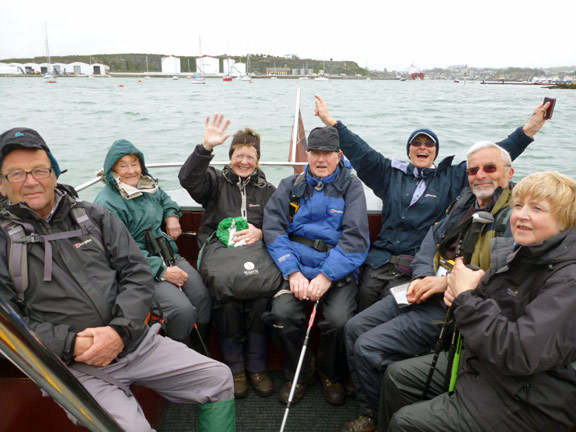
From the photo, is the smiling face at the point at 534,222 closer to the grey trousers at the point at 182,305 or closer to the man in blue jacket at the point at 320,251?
the man in blue jacket at the point at 320,251

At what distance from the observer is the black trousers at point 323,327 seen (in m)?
2.46

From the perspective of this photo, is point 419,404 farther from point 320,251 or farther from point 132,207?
point 132,207

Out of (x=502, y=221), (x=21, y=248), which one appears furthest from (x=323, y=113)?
(x=21, y=248)

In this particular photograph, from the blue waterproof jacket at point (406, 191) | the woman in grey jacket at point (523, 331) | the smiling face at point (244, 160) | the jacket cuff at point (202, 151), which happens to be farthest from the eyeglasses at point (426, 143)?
the jacket cuff at point (202, 151)

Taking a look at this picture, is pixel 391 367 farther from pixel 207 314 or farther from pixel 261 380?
pixel 207 314

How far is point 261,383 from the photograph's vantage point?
2676 millimetres

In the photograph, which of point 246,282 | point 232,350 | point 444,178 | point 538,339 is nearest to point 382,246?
point 444,178

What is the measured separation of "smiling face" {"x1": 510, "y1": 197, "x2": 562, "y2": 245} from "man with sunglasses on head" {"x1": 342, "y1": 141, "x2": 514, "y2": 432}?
0.46 metres

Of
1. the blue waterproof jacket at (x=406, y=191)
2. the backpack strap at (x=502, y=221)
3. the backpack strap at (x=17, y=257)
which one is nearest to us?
the backpack strap at (x=17, y=257)

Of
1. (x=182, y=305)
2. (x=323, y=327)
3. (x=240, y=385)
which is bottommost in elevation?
(x=240, y=385)

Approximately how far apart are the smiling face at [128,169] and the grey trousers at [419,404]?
77.0 inches

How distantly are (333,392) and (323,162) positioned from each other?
1471 millimetres

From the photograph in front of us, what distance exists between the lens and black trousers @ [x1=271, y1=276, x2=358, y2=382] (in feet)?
8.07

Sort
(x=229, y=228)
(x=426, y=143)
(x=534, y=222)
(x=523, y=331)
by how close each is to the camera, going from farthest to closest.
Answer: (x=426, y=143), (x=229, y=228), (x=534, y=222), (x=523, y=331)
